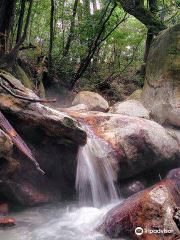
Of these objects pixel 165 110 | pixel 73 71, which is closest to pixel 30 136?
pixel 165 110

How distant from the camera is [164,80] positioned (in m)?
8.67

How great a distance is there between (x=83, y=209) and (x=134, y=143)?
1.85m

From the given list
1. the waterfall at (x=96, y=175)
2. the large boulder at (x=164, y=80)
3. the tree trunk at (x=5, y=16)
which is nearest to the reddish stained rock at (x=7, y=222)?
the waterfall at (x=96, y=175)

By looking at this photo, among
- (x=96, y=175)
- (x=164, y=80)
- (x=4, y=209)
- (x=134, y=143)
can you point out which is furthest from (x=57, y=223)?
(x=164, y=80)

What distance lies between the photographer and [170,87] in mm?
8336

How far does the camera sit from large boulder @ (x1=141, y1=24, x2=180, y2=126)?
26.7 feet

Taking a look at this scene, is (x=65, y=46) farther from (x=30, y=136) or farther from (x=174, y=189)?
(x=174, y=189)

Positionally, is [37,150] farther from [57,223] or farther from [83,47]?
[83,47]

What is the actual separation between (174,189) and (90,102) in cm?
523

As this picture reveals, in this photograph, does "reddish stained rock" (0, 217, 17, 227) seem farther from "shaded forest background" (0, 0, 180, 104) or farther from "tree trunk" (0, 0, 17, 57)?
"shaded forest background" (0, 0, 180, 104)

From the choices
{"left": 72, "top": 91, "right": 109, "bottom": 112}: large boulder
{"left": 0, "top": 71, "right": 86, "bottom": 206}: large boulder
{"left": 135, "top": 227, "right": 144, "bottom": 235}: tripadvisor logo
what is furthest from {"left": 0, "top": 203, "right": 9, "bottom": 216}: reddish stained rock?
{"left": 72, "top": 91, "right": 109, "bottom": 112}: large boulder

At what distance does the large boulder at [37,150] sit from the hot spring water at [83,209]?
9.5 inches

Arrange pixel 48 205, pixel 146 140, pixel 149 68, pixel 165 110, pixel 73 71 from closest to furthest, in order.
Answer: pixel 48 205, pixel 146 140, pixel 165 110, pixel 149 68, pixel 73 71

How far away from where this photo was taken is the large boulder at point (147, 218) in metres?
3.39
